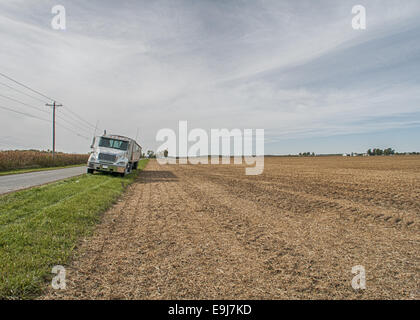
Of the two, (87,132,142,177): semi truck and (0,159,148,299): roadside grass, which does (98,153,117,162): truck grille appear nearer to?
(87,132,142,177): semi truck

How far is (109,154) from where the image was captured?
66.0ft

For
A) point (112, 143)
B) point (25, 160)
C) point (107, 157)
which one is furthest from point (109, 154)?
point (25, 160)

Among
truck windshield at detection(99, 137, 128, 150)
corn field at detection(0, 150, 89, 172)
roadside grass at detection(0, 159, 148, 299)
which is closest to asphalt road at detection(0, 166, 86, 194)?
truck windshield at detection(99, 137, 128, 150)

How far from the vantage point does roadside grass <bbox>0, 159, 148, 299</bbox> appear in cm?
360

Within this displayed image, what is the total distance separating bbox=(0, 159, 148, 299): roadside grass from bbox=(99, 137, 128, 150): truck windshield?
11123mm

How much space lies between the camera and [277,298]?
3383mm

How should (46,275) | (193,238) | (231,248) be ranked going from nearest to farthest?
(46,275), (231,248), (193,238)

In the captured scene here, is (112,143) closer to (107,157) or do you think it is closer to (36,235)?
(107,157)

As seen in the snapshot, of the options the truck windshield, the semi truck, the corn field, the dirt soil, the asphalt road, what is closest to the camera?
the dirt soil

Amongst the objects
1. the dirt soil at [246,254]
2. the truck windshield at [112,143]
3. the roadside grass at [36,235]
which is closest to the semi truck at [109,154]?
the truck windshield at [112,143]
